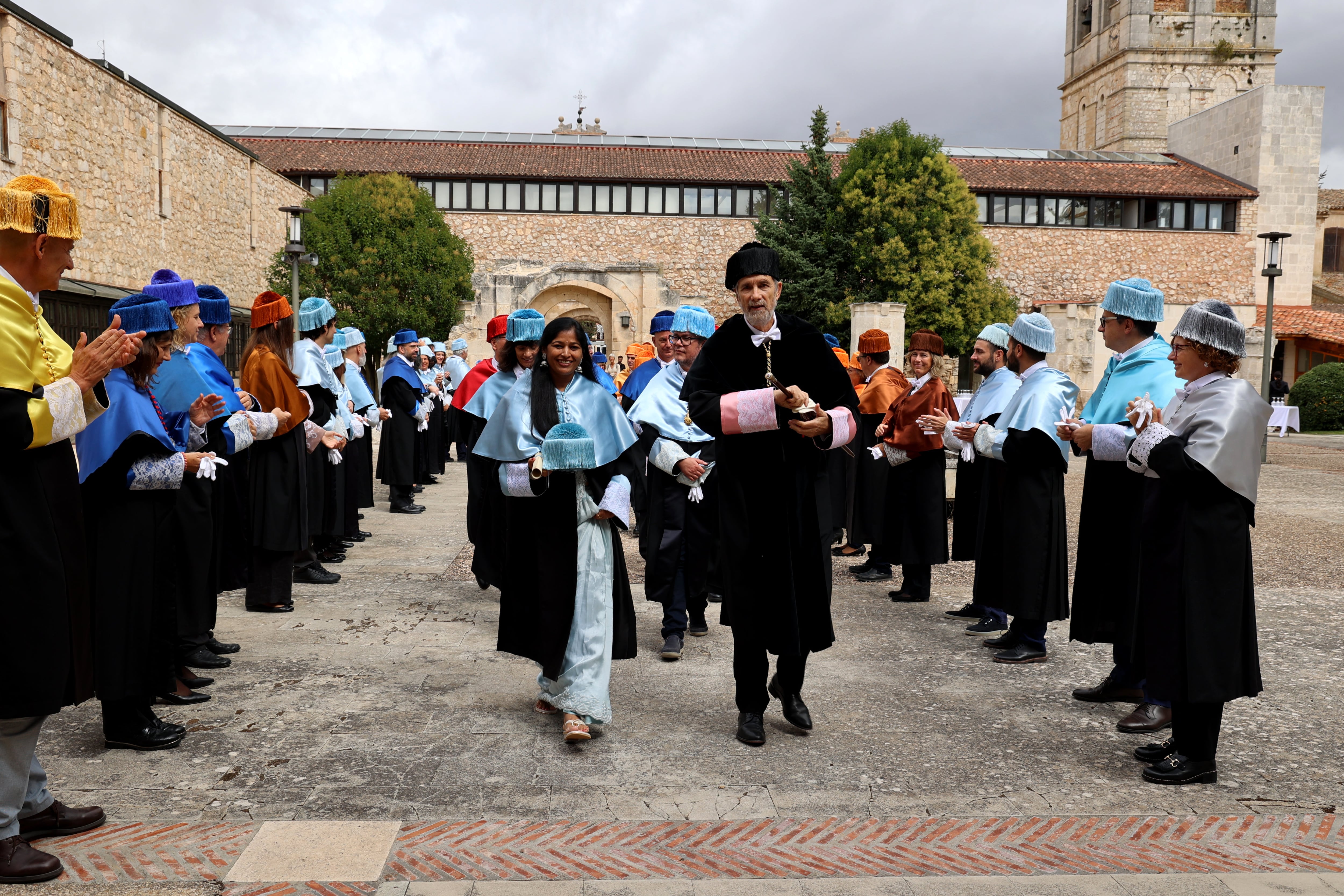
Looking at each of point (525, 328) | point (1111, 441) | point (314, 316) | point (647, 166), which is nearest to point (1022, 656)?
point (1111, 441)

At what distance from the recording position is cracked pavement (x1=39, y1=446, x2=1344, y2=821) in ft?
11.6

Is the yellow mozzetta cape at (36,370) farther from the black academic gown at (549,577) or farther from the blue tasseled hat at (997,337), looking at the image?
the blue tasseled hat at (997,337)

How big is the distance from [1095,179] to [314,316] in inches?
1562

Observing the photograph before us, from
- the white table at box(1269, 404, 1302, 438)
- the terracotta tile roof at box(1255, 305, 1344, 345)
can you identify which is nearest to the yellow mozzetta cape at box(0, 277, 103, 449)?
the white table at box(1269, 404, 1302, 438)

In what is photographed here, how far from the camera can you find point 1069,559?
28.9 feet

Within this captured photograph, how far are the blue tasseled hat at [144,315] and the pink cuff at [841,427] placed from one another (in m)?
2.84

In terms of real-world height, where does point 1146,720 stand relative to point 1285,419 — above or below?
below

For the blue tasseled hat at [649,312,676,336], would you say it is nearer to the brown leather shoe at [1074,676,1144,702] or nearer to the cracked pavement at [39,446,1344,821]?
the cracked pavement at [39,446,1344,821]

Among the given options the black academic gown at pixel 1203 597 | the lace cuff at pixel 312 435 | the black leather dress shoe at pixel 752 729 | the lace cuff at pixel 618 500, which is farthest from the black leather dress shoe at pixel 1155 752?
the lace cuff at pixel 312 435

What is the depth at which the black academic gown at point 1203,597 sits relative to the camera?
3.71m

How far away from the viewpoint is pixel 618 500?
427 cm

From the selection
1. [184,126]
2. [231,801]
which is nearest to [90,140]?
[184,126]

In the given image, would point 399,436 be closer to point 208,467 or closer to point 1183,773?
point 208,467

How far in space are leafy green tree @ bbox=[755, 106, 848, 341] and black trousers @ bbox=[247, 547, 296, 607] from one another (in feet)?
91.0
